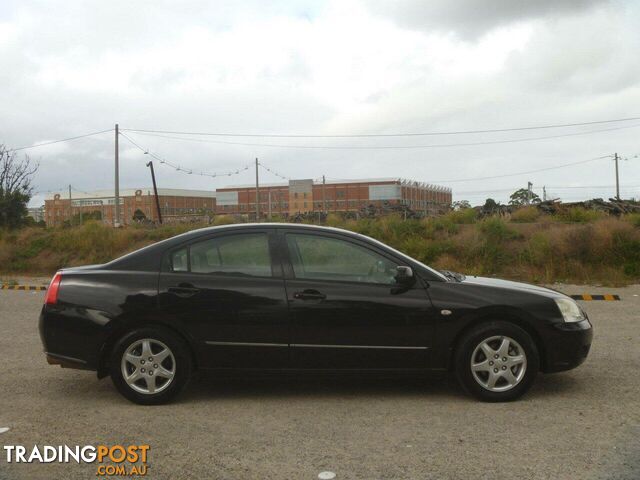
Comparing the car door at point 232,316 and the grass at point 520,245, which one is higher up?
the grass at point 520,245

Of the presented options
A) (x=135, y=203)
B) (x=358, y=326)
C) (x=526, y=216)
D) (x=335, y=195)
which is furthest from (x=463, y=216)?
(x=135, y=203)

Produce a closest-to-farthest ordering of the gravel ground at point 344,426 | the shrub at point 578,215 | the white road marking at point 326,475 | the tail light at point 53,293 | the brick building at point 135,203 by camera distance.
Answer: the white road marking at point 326,475
the gravel ground at point 344,426
the tail light at point 53,293
the shrub at point 578,215
the brick building at point 135,203

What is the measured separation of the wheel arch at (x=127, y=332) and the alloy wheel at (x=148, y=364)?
142 millimetres

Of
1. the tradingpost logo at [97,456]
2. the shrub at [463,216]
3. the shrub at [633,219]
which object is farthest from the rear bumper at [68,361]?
the shrub at [463,216]

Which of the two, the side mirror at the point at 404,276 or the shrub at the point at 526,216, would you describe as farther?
the shrub at the point at 526,216

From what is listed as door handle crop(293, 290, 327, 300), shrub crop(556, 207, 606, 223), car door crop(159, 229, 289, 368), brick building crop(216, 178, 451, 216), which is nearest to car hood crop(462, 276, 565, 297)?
door handle crop(293, 290, 327, 300)

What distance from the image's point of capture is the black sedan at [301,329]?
544 cm

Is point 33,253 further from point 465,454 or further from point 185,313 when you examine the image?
point 465,454

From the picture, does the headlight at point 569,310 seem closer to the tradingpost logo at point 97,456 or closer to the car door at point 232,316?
the car door at point 232,316

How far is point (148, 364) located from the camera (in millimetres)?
5441

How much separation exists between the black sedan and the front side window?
3 centimetres

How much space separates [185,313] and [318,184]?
8546 centimetres

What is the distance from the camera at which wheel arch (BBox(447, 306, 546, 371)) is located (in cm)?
549

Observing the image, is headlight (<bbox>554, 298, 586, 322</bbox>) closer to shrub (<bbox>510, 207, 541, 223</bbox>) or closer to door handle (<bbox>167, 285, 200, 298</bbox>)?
door handle (<bbox>167, 285, 200, 298</bbox>)
